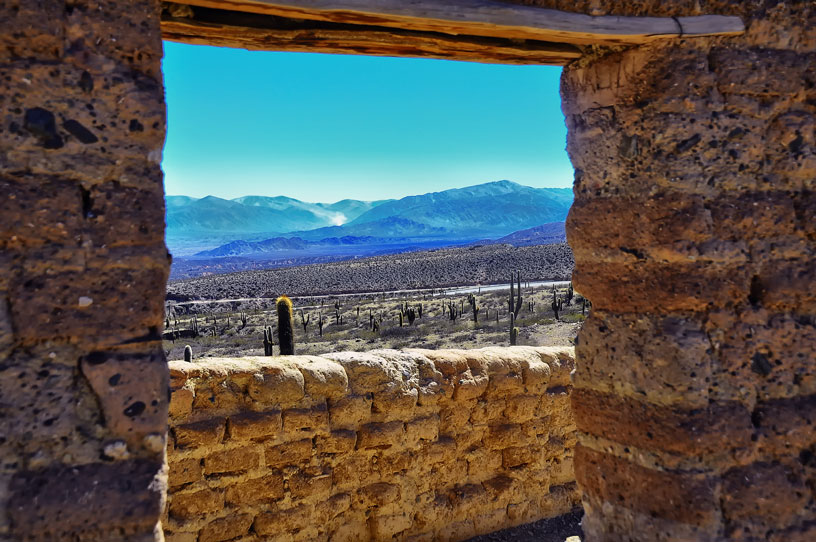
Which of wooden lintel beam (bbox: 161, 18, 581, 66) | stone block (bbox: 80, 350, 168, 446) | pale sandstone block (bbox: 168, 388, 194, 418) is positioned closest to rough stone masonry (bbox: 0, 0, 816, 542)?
stone block (bbox: 80, 350, 168, 446)

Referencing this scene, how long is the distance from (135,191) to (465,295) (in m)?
37.2

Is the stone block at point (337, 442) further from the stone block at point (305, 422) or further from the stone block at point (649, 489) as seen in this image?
the stone block at point (649, 489)

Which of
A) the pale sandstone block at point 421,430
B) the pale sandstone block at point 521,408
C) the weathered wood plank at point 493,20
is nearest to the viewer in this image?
the weathered wood plank at point 493,20

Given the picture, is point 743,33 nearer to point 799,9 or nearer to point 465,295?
point 799,9

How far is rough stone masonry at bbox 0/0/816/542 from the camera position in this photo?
212 cm

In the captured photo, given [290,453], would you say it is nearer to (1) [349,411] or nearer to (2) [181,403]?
(1) [349,411]

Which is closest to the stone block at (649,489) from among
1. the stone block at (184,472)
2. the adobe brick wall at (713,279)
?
the adobe brick wall at (713,279)

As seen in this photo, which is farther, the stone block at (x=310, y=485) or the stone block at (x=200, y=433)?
the stone block at (x=310, y=485)

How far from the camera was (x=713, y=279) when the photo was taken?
2.75 meters

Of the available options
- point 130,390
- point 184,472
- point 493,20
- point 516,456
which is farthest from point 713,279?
point 184,472

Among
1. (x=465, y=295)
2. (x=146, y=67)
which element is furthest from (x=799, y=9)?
(x=465, y=295)

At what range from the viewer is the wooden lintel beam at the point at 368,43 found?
8.43 feet

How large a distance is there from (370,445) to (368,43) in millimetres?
2576

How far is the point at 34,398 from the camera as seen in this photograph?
79.7 inches
